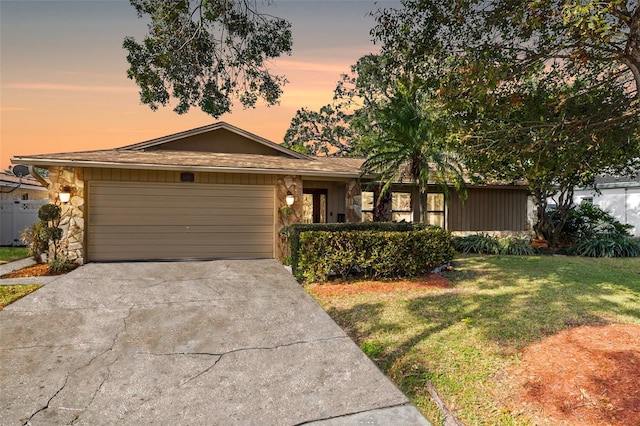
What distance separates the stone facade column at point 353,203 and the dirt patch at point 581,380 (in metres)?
8.21

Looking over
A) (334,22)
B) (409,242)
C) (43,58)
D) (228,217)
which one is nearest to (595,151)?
(409,242)

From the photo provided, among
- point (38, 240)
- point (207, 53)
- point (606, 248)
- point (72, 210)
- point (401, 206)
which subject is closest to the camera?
point (207, 53)

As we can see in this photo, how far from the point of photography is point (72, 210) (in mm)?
9594

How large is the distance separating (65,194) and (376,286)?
8164mm

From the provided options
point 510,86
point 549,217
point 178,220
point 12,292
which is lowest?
point 12,292

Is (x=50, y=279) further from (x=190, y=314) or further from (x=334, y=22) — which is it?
(x=334, y=22)

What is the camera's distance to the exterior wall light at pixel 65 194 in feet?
30.9

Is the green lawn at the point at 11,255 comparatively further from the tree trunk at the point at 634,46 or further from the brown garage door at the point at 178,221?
the tree trunk at the point at 634,46

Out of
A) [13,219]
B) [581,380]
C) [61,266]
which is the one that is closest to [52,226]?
[61,266]

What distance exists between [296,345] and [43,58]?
11006 mm

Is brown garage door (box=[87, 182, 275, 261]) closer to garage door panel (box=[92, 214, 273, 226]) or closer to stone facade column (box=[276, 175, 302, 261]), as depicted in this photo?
garage door panel (box=[92, 214, 273, 226])

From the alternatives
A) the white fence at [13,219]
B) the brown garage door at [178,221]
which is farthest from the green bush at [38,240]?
the white fence at [13,219]

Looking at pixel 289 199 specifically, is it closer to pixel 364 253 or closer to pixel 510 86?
pixel 364 253

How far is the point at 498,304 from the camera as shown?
6.75m
